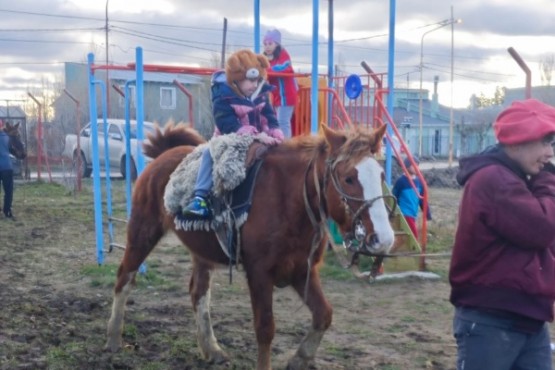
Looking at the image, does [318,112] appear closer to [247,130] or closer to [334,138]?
[247,130]

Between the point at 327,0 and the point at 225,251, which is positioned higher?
the point at 327,0

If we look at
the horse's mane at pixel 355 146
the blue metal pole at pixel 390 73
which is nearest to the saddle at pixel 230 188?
the horse's mane at pixel 355 146

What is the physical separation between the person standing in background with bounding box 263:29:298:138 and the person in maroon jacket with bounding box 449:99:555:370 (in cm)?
571

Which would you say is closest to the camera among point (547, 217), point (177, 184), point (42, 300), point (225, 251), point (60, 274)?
point (547, 217)

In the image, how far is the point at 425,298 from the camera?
829 centimetres

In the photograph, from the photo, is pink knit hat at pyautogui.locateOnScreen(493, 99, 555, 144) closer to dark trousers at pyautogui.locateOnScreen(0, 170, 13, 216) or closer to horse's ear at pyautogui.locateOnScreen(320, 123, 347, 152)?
horse's ear at pyautogui.locateOnScreen(320, 123, 347, 152)

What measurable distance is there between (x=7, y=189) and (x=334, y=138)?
11.7 meters

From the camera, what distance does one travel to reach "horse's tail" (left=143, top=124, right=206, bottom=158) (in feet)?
23.9

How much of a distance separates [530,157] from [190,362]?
3397mm

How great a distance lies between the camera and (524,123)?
329 centimetres

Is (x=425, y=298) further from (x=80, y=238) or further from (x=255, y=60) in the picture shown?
(x=80, y=238)

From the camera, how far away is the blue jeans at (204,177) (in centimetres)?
572

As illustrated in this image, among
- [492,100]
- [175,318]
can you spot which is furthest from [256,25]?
[492,100]

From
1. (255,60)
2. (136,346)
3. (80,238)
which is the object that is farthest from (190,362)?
(80,238)
